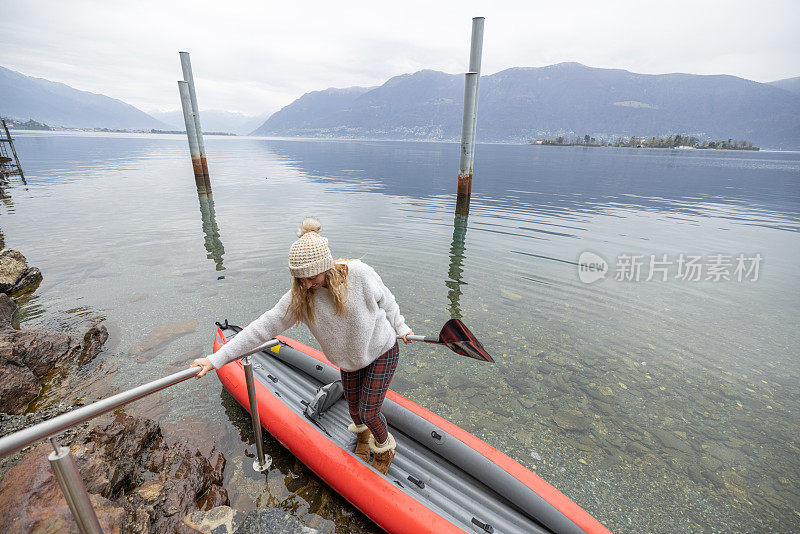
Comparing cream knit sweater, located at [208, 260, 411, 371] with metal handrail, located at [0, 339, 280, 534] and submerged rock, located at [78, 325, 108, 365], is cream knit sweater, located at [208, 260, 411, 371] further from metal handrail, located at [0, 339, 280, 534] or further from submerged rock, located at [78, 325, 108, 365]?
submerged rock, located at [78, 325, 108, 365]

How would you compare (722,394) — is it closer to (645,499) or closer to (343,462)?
(645,499)

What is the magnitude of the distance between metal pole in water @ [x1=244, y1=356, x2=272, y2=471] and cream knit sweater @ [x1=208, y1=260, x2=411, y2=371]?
0.76m

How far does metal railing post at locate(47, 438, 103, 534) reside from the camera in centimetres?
190

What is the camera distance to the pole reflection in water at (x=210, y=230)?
1245 centimetres

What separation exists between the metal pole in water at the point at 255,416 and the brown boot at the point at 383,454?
4.52ft

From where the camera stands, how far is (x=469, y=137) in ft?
49.2

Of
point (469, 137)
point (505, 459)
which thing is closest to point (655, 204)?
point (469, 137)

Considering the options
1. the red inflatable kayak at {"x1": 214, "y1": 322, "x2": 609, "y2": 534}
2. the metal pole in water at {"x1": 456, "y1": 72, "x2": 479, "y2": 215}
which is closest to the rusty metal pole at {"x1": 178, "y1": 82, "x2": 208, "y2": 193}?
the metal pole in water at {"x1": 456, "y1": 72, "x2": 479, "y2": 215}

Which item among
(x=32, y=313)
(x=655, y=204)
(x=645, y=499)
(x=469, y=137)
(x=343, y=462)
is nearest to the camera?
(x=343, y=462)

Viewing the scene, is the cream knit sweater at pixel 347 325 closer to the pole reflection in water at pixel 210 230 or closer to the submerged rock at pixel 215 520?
the submerged rock at pixel 215 520

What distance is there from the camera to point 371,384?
3.29 m

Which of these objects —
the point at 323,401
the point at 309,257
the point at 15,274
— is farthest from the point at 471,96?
the point at 15,274

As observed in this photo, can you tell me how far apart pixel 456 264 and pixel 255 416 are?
29.6ft

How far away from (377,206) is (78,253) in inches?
553
